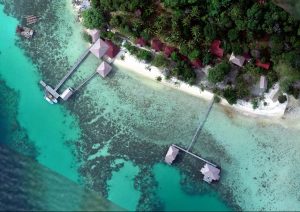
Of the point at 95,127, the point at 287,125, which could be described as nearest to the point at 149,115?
the point at 95,127

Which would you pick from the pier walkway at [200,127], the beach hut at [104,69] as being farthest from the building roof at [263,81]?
the beach hut at [104,69]

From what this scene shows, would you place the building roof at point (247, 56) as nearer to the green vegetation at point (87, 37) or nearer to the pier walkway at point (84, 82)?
the pier walkway at point (84, 82)

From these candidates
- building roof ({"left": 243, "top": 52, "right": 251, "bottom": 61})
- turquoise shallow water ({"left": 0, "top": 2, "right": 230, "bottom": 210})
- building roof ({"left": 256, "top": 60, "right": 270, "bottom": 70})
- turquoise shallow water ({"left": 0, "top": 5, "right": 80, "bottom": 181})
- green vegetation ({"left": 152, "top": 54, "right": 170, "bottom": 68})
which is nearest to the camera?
building roof ({"left": 256, "top": 60, "right": 270, "bottom": 70})

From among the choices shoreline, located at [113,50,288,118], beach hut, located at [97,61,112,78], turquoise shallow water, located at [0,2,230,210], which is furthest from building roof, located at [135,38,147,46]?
turquoise shallow water, located at [0,2,230,210]

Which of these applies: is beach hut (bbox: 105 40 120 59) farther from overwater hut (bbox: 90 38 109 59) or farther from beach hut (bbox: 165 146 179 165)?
beach hut (bbox: 165 146 179 165)

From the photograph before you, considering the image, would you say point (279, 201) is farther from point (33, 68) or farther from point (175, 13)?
point (33, 68)

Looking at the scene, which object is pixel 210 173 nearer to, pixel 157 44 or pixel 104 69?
pixel 157 44

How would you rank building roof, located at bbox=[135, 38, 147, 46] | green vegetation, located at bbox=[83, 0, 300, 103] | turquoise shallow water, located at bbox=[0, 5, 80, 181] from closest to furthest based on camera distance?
green vegetation, located at bbox=[83, 0, 300, 103] → building roof, located at bbox=[135, 38, 147, 46] → turquoise shallow water, located at bbox=[0, 5, 80, 181]
